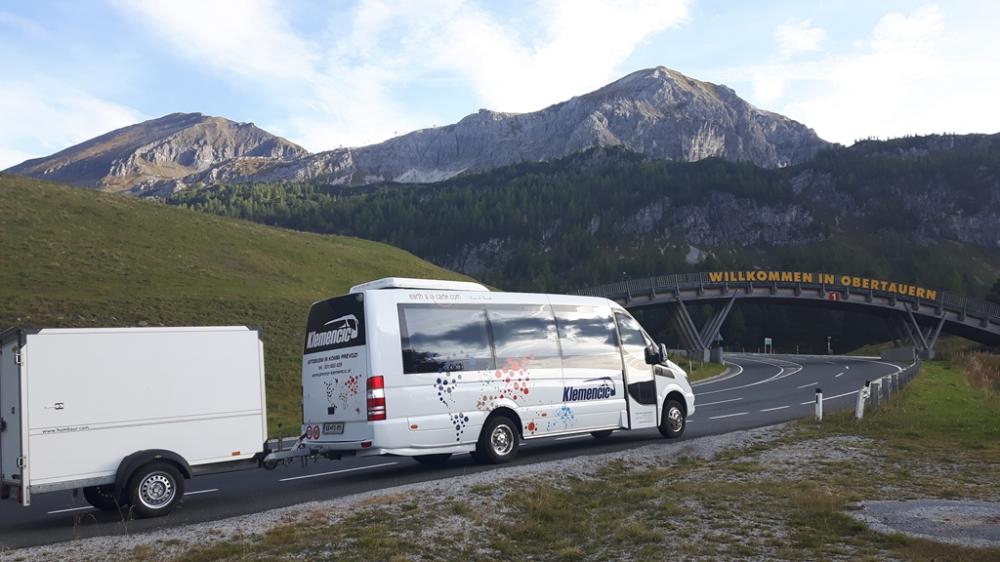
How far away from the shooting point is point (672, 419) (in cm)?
1825

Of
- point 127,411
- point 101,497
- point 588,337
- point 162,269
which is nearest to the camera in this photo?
point 127,411

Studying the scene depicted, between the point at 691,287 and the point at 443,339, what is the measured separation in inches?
2364

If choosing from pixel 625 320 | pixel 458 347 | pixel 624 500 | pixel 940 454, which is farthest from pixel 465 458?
pixel 940 454

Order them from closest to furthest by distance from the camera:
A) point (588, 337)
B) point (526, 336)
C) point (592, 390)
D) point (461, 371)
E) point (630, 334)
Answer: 1. point (461, 371)
2. point (526, 336)
3. point (592, 390)
4. point (588, 337)
5. point (630, 334)

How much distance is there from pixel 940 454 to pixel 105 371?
535 inches

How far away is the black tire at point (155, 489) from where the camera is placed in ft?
37.0

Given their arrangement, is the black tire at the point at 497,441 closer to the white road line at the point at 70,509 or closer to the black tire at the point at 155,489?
the black tire at the point at 155,489

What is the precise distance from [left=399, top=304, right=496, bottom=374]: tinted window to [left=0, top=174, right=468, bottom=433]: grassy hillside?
13.0 m

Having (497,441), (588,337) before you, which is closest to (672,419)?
(588,337)

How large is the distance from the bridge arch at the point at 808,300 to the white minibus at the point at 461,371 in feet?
168

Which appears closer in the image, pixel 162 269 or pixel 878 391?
pixel 878 391

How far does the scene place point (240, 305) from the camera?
48.3 meters

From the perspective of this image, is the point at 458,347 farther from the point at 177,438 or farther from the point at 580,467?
the point at 177,438

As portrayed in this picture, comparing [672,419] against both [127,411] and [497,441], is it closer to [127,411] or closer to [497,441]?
[497,441]
